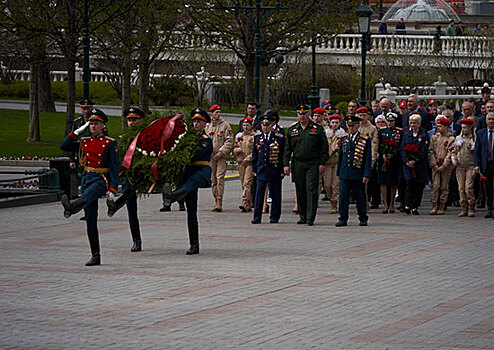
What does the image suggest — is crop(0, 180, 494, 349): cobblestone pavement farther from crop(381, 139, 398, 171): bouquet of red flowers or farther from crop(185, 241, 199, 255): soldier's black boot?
crop(381, 139, 398, 171): bouquet of red flowers

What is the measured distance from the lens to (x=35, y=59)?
3612 cm

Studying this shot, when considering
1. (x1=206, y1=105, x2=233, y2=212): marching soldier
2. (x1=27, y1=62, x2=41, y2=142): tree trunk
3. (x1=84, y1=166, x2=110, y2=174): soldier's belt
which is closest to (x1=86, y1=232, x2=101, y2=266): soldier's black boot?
(x1=84, y1=166, x2=110, y2=174): soldier's belt

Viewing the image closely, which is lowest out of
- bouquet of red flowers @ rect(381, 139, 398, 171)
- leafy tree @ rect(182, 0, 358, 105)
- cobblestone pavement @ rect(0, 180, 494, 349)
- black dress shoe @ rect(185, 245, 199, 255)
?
cobblestone pavement @ rect(0, 180, 494, 349)

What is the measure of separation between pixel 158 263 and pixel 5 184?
11601 millimetres

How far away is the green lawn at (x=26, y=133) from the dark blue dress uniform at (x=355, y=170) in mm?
16640

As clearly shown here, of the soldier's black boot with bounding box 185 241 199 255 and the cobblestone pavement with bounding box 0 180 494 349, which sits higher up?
the soldier's black boot with bounding box 185 241 199 255

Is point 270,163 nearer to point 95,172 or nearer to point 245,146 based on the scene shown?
point 245,146

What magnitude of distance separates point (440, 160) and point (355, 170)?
2.90 m

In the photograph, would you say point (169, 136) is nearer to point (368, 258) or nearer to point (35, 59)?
point (368, 258)

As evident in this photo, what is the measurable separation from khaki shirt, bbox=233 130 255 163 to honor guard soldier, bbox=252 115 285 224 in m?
1.40

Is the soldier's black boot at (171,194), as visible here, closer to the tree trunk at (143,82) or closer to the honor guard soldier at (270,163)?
the honor guard soldier at (270,163)

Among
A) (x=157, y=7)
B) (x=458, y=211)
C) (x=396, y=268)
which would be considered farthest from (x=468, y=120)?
(x=157, y=7)

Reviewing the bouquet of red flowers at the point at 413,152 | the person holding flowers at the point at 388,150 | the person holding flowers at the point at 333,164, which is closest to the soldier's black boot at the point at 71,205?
the person holding flowers at the point at 333,164

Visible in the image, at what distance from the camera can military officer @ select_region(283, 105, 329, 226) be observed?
19.5 m
